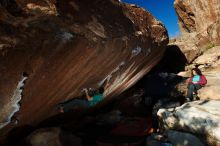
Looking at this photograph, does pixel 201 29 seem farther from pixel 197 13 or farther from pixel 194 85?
pixel 194 85

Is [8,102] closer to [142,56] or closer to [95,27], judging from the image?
[95,27]

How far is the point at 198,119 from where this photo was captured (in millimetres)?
7105

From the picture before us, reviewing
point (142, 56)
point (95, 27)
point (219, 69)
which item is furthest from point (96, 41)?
point (219, 69)

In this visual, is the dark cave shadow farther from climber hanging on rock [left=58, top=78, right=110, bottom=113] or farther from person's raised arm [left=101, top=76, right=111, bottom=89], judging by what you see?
person's raised arm [left=101, top=76, right=111, bottom=89]

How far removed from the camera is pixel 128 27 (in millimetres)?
6914

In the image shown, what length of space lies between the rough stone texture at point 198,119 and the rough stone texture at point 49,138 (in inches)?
126

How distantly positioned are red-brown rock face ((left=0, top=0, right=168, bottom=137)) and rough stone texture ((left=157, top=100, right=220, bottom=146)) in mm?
2355

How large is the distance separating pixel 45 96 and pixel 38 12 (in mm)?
2647

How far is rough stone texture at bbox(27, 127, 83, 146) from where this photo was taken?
734cm

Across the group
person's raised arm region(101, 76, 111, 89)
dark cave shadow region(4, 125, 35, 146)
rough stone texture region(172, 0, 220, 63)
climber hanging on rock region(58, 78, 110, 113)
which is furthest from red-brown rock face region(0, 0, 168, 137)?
rough stone texture region(172, 0, 220, 63)

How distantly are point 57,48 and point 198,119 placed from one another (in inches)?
183

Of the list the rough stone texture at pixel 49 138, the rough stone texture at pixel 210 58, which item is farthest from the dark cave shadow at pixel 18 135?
the rough stone texture at pixel 210 58

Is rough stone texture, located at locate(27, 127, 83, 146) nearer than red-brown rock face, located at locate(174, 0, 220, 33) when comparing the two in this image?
Yes

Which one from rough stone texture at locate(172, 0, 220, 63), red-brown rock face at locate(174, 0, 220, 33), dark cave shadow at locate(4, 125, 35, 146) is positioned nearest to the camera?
dark cave shadow at locate(4, 125, 35, 146)
